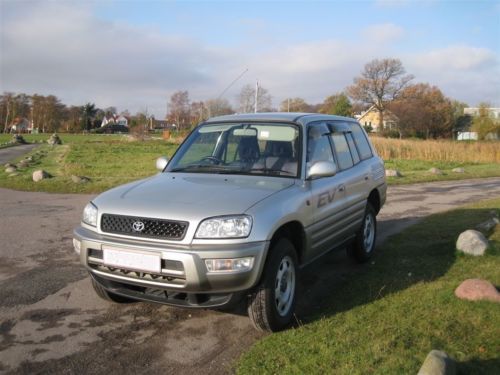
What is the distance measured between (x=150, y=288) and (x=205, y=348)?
651mm

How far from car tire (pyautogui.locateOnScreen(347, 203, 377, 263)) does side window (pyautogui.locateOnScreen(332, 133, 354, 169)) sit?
83 centimetres

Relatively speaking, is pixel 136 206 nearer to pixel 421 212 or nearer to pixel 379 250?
pixel 379 250

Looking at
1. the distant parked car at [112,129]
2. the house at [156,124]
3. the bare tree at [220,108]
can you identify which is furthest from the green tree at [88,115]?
the bare tree at [220,108]

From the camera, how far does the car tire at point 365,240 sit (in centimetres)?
616

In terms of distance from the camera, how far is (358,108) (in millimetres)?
69500

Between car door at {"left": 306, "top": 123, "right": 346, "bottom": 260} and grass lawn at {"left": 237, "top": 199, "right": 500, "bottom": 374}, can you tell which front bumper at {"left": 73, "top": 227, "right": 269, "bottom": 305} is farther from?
car door at {"left": 306, "top": 123, "right": 346, "bottom": 260}

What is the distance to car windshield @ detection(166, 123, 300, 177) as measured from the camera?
4820mm

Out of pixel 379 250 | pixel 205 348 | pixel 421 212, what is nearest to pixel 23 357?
pixel 205 348

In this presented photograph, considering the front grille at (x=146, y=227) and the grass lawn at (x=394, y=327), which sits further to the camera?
the front grille at (x=146, y=227)

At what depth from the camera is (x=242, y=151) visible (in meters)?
5.07

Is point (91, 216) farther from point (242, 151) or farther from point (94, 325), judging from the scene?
point (242, 151)

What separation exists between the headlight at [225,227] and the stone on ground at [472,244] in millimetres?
3765

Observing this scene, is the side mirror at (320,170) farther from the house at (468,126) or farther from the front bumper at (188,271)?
the house at (468,126)

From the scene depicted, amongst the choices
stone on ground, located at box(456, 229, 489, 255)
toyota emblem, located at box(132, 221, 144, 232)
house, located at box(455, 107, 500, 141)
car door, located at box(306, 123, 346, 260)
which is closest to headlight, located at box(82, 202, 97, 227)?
toyota emblem, located at box(132, 221, 144, 232)
